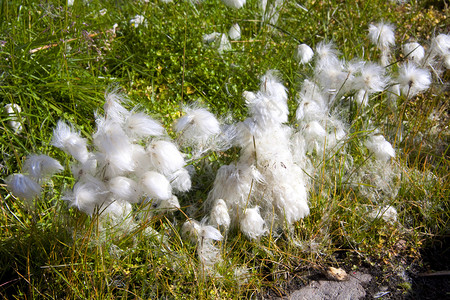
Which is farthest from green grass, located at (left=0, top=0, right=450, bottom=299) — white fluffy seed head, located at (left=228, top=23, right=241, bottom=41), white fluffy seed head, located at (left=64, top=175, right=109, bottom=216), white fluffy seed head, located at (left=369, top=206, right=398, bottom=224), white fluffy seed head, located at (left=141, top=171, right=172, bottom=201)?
white fluffy seed head, located at (left=141, top=171, right=172, bottom=201)

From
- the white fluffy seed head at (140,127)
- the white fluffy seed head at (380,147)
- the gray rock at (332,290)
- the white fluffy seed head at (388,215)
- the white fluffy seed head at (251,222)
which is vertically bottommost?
the gray rock at (332,290)

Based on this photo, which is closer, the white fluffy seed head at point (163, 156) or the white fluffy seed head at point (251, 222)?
the white fluffy seed head at point (163, 156)

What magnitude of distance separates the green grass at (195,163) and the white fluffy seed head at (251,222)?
11 centimetres

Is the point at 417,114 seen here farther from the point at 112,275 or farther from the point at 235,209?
the point at 112,275

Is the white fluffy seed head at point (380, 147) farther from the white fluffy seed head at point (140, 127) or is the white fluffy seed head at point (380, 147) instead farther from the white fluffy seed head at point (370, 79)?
the white fluffy seed head at point (140, 127)

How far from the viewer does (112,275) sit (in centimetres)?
204

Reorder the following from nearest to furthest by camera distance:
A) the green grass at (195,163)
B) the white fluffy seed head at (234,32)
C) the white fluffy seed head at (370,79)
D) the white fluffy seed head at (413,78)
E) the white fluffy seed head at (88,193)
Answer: the white fluffy seed head at (88,193) < the green grass at (195,163) < the white fluffy seed head at (370,79) < the white fluffy seed head at (413,78) < the white fluffy seed head at (234,32)

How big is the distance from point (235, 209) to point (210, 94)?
1044 millimetres

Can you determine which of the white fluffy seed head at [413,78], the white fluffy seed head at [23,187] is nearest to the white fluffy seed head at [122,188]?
the white fluffy seed head at [23,187]

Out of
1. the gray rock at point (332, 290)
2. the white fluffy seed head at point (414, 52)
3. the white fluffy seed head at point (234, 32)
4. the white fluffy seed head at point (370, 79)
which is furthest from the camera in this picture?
the white fluffy seed head at point (234, 32)

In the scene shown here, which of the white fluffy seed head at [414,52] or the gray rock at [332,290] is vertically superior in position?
the white fluffy seed head at [414,52]

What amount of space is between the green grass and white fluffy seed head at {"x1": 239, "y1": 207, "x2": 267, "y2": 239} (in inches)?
4.3

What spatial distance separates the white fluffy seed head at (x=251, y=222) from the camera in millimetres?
2092

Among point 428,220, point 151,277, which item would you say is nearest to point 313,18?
point 428,220
